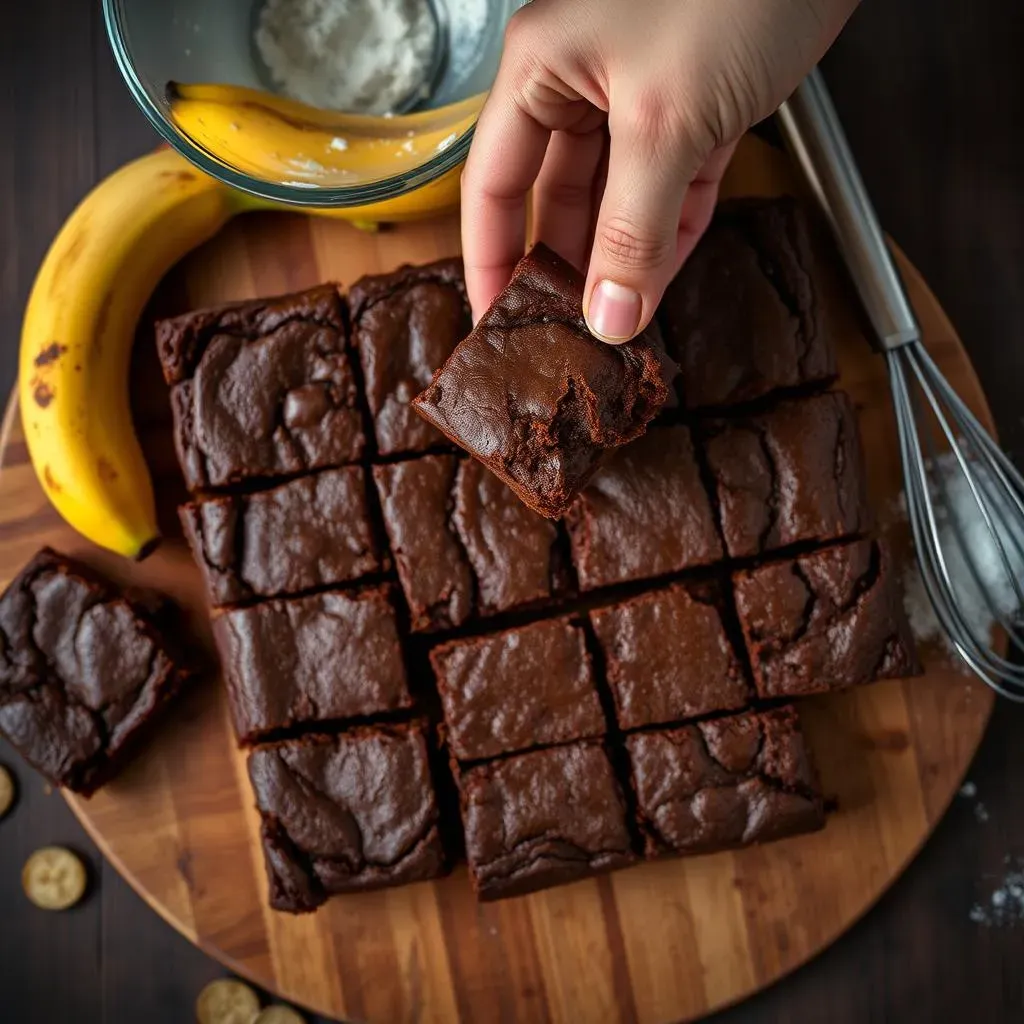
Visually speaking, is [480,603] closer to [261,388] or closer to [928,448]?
[261,388]

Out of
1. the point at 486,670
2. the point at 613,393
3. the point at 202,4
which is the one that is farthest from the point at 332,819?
the point at 202,4

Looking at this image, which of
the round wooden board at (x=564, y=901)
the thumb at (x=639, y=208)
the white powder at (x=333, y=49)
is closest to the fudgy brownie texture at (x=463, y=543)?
the round wooden board at (x=564, y=901)

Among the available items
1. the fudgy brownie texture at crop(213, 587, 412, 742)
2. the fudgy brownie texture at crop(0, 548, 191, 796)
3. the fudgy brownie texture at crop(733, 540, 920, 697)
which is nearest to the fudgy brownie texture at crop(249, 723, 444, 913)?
the fudgy brownie texture at crop(213, 587, 412, 742)

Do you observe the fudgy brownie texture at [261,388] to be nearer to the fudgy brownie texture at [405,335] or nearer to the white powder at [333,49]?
the fudgy brownie texture at [405,335]

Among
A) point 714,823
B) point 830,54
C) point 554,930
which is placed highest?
point 830,54

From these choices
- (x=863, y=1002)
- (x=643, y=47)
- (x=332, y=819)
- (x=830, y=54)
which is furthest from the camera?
(x=830, y=54)

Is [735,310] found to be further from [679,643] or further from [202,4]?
[202,4]

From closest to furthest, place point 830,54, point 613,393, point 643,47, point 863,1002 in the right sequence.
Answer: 1. point 643,47
2. point 613,393
3. point 863,1002
4. point 830,54

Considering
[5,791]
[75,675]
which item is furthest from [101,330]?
[5,791]
